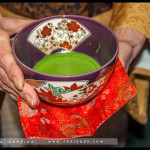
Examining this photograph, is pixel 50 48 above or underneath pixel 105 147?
above

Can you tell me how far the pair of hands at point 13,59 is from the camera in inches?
20.4

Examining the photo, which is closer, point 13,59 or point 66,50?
point 13,59

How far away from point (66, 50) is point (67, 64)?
2.8 inches

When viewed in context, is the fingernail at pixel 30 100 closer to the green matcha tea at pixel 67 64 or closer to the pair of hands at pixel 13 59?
the pair of hands at pixel 13 59

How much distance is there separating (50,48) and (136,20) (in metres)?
0.28

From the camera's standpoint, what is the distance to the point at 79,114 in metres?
0.60

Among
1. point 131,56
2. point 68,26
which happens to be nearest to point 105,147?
point 131,56

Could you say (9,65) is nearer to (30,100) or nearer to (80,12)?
(30,100)

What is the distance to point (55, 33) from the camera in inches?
26.9

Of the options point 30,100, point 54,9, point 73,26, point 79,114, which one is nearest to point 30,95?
point 30,100

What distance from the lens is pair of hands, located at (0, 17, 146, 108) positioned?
52 centimetres

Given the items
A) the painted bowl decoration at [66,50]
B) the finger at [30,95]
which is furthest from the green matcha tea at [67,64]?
the finger at [30,95]

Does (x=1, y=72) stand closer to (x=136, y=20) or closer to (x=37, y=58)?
(x=37, y=58)

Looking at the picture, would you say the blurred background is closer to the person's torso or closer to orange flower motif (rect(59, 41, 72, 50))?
the person's torso
